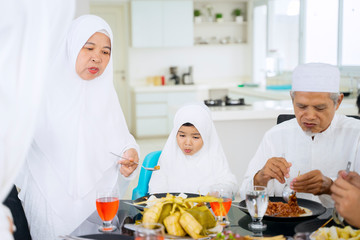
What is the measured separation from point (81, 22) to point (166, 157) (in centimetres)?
86

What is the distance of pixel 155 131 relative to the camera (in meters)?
8.34

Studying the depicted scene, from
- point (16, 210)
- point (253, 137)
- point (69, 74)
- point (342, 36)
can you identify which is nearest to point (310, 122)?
point (69, 74)

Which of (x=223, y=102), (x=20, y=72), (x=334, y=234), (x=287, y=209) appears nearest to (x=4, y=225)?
(x=20, y=72)

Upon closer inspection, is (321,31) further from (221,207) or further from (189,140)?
(221,207)

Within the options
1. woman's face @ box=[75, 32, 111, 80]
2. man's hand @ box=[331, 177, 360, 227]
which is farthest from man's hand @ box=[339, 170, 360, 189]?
woman's face @ box=[75, 32, 111, 80]

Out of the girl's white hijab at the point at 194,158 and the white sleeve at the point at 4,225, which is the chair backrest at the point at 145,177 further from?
the white sleeve at the point at 4,225

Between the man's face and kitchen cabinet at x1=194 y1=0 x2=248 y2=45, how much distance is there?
22.1ft

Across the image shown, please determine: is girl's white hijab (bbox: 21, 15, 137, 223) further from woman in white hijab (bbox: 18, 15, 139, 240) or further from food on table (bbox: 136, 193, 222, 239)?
food on table (bbox: 136, 193, 222, 239)

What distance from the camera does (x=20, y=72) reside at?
1.01 m

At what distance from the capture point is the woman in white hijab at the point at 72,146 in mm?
2123

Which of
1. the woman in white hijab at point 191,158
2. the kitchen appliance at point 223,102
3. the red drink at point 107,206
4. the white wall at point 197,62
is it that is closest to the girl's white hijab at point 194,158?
the woman in white hijab at point 191,158

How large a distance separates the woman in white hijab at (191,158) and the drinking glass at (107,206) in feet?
2.84

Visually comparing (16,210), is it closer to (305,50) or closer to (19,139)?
(19,139)

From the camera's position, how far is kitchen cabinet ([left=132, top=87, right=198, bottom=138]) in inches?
321
